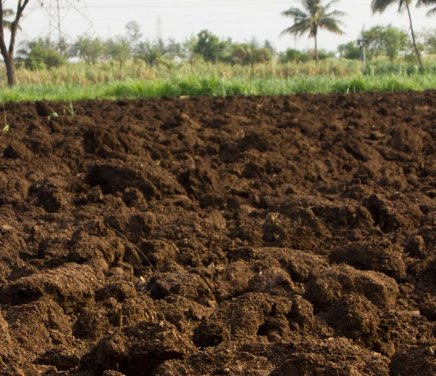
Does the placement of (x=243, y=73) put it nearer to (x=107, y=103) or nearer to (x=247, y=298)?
(x=107, y=103)

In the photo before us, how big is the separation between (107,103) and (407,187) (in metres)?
6.46

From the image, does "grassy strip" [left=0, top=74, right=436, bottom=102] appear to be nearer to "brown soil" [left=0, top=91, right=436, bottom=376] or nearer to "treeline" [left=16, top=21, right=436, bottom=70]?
"brown soil" [left=0, top=91, right=436, bottom=376]

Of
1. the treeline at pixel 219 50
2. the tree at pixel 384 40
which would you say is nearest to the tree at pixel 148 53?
the treeline at pixel 219 50

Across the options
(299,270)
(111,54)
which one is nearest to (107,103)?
(299,270)

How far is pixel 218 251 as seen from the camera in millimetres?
4496

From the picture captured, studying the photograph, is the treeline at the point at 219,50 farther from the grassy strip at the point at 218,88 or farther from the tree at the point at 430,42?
the grassy strip at the point at 218,88

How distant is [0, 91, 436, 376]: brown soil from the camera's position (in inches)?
115

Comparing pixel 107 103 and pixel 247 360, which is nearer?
pixel 247 360

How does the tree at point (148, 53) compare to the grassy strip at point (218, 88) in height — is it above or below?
above

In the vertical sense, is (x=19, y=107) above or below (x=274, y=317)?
above

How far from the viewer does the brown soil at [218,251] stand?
2932mm

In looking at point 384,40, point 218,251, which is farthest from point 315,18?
point 218,251

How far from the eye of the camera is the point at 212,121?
30.3ft

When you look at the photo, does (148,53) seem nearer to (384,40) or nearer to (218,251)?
(384,40)
